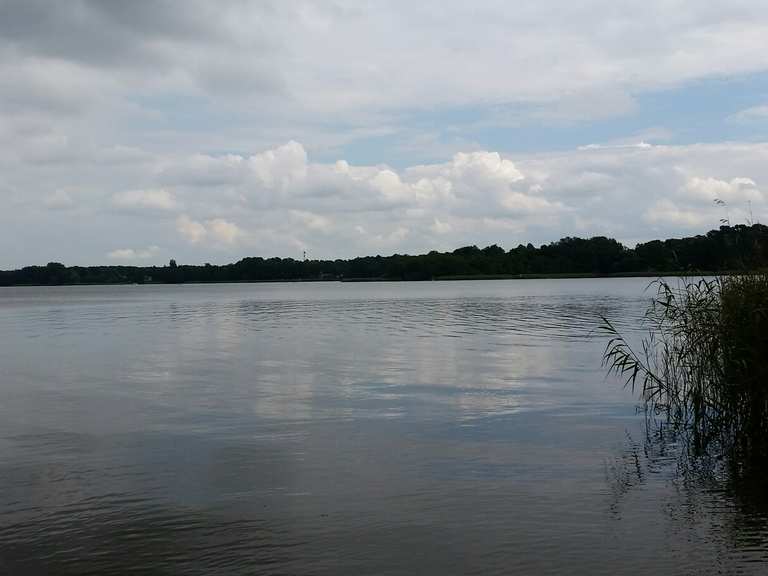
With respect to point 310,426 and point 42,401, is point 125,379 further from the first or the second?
point 310,426

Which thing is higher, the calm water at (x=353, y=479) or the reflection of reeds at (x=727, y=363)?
the reflection of reeds at (x=727, y=363)

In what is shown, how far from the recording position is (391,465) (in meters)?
13.6

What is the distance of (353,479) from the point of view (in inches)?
501

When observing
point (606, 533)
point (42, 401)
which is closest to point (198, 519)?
point (606, 533)

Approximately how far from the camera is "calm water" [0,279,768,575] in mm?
9344

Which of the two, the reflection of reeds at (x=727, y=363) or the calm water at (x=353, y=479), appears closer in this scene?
the calm water at (x=353, y=479)

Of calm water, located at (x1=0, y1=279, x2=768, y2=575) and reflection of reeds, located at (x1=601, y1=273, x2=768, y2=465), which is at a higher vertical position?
reflection of reeds, located at (x1=601, y1=273, x2=768, y2=465)

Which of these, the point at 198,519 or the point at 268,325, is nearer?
the point at 198,519

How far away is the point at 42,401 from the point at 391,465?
12484 mm

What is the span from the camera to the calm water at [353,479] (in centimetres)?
934

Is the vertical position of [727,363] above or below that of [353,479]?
above

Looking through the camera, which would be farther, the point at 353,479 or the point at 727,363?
the point at 727,363

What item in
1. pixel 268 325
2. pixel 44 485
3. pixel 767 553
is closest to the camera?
pixel 767 553

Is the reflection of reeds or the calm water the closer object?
the calm water
